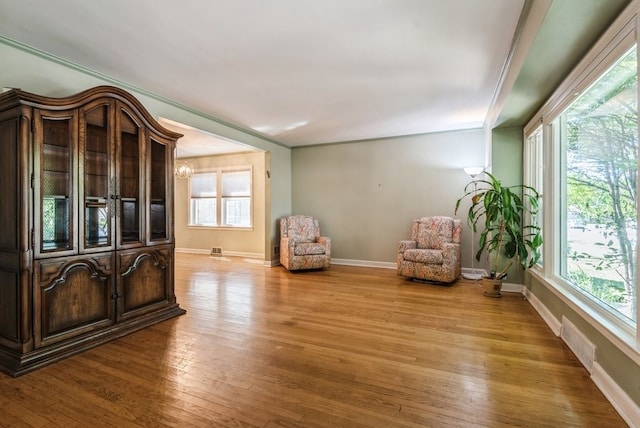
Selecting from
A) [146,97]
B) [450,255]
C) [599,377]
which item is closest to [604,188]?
[599,377]

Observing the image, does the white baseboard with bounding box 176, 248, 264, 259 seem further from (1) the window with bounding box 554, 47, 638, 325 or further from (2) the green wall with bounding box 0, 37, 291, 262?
(1) the window with bounding box 554, 47, 638, 325

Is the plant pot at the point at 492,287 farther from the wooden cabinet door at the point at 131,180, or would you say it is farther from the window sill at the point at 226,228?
the window sill at the point at 226,228

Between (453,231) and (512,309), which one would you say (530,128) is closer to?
(453,231)

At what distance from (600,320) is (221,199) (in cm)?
699

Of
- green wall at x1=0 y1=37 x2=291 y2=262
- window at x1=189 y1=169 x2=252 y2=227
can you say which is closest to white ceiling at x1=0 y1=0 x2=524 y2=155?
green wall at x1=0 y1=37 x2=291 y2=262

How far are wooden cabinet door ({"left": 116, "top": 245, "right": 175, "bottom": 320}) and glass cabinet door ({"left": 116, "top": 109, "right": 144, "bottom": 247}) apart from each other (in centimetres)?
16

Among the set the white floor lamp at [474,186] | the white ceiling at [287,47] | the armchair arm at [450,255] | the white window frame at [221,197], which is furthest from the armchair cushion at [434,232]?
the white window frame at [221,197]

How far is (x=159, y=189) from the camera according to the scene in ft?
10.5

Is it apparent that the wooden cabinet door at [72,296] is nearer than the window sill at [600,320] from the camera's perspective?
No

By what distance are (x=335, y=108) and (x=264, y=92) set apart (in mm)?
1049

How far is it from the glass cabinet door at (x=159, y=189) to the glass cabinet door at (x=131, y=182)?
0.43 ft

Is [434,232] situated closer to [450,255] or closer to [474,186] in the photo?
[450,255]

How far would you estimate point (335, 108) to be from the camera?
4.14 m

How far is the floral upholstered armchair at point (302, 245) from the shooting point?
5.38 metres
